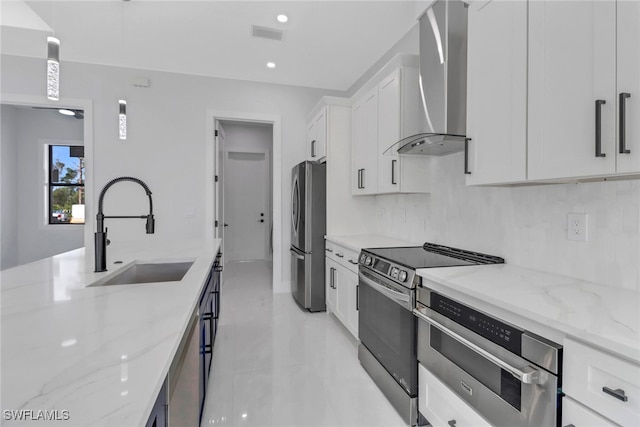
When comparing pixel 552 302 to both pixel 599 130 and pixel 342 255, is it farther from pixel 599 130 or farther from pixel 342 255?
pixel 342 255

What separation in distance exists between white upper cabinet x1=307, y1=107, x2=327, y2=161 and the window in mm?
4303

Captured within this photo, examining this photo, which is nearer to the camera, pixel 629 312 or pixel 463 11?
pixel 629 312

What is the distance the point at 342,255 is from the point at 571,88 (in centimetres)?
208

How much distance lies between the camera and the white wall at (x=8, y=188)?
15.2ft

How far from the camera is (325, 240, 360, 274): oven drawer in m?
2.61

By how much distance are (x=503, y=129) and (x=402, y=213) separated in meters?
1.54

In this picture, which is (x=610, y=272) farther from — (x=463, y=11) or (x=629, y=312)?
(x=463, y=11)

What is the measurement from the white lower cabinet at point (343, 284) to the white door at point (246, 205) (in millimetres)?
3587

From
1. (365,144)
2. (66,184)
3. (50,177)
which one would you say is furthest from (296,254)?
(50,177)

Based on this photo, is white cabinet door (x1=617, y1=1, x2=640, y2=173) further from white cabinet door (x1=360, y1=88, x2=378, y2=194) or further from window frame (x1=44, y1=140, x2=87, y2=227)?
window frame (x1=44, y1=140, x2=87, y2=227)

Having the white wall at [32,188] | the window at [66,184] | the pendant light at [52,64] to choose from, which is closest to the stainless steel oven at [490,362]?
the pendant light at [52,64]

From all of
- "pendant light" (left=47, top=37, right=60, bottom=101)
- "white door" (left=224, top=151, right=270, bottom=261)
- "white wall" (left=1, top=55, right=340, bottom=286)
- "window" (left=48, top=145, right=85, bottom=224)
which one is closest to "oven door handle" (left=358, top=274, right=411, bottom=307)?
"pendant light" (left=47, top=37, right=60, bottom=101)

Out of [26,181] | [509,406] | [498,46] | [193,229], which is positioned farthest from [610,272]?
[26,181]

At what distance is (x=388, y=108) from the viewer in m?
2.55
